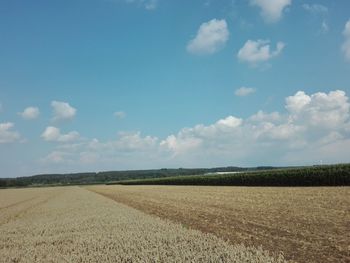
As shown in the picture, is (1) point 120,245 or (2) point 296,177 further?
(2) point 296,177

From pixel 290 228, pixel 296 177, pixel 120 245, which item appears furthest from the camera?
pixel 296 177

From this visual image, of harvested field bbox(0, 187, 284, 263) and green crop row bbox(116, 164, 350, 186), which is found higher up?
green crop row bbox(116, 164, 350, 186)

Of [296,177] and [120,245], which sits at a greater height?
[296,177]

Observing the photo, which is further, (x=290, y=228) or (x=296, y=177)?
(x=296, y=177)

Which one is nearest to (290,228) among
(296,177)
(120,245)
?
(120,245)

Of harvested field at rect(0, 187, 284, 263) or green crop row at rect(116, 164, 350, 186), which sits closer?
harvested field at rect(0, 187, 284, 263)

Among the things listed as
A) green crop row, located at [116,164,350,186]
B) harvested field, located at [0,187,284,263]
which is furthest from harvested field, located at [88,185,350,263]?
green crop row, located at [116,164,350,186]

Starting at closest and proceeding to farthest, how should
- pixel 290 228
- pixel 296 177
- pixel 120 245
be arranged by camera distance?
pixel 120 245 < pixel 290 228 < pixel 296 177

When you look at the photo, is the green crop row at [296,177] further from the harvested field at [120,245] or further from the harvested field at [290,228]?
the harvested field at [120,245]

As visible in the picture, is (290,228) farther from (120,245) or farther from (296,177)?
(296,177)

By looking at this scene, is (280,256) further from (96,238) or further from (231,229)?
(96,238)

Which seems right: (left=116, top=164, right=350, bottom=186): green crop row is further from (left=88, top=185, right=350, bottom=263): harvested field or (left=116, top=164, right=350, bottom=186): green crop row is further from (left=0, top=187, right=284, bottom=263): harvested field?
(left=0, top=187, right=284, bottom=263): harvested field

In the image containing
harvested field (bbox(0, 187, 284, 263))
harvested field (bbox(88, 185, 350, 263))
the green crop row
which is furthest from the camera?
the green crop row

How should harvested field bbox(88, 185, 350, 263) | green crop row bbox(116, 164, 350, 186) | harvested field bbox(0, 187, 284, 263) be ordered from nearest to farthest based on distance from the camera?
harvested field bbox(0, 187, 284, 263)
harvested field bbox(88, 185, 350, 263)
green crop row bbox(116, 164, 350, 186)
